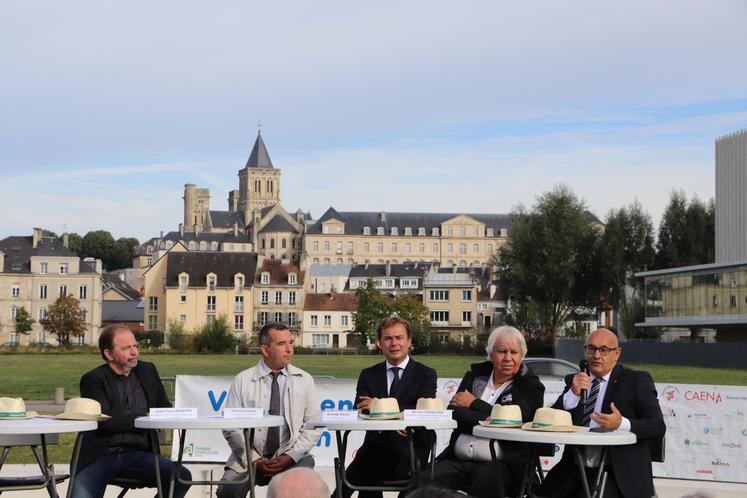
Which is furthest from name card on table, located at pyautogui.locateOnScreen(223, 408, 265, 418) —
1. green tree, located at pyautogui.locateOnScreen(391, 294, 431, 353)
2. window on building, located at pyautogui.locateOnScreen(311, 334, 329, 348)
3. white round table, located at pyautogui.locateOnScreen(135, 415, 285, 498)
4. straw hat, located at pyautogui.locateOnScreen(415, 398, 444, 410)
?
window on building, located at pyautogui.locateOnScreen(311, 334, 329, 348)

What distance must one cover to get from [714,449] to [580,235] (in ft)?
253

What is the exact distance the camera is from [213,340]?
9725 cm

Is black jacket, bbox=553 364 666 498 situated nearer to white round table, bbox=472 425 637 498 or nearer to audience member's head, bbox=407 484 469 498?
white round table, bbox=472 425 637 498

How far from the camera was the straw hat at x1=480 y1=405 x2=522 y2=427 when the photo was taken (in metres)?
7.29

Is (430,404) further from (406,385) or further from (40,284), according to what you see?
(40,284)

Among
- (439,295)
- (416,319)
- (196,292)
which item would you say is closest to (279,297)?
(196,292)

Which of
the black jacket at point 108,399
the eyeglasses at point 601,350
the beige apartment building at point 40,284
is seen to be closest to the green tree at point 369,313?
the beige apartment building at point 40,284

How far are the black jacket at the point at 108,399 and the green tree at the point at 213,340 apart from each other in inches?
3532

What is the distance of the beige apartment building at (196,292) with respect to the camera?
5271 inches

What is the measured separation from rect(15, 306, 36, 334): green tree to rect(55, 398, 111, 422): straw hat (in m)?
123

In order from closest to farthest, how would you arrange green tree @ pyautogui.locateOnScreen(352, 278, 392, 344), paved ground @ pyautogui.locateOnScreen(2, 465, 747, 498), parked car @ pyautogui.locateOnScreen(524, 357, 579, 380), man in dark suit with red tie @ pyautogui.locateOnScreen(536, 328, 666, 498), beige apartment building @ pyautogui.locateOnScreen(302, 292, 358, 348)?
man in dark suit with red tie @ pyautogui.locateOnScreen(536, 328, 666, 498), paved ground @ pyautogui.locateOnScreen(2, 465, 747, 498), parked car @ pyautogui.locateOnScreen(524, 357, 579, 380), green tree @ pyautogui.locateOnScreen(352, 278, 392, 344), beige apartment building @ pyautogui.locateOnScreen(302, 292, 358, 348)

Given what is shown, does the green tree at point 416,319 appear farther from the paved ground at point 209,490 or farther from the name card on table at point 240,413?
the name card on table at point 240,413

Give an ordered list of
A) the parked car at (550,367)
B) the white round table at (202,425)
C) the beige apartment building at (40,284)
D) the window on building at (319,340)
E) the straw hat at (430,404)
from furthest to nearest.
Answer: the window on building at (319,340) < the beige apartment building at (40,284) < the parked car at (550,367) < the straw hat at (430,404) < the white round table at (202,425)

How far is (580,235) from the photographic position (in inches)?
3487
